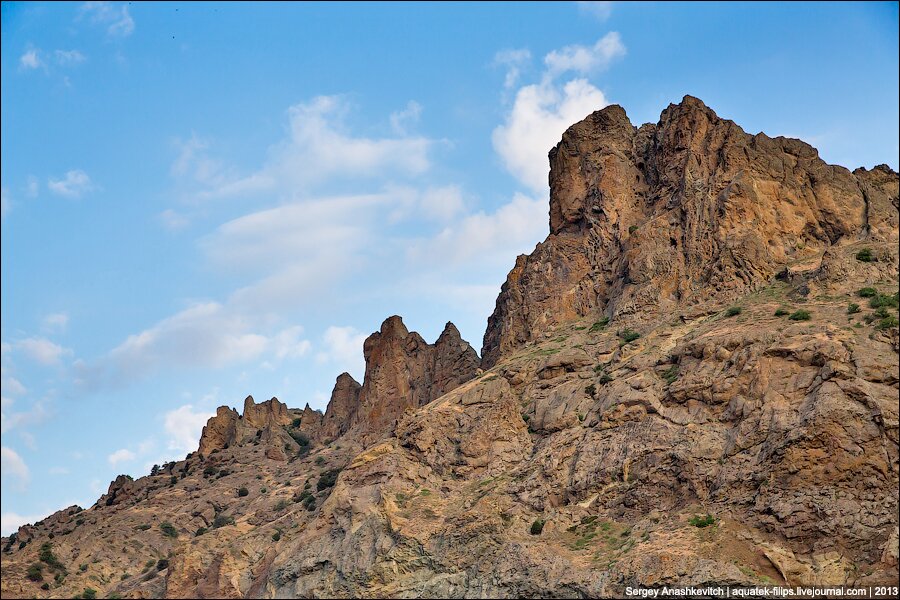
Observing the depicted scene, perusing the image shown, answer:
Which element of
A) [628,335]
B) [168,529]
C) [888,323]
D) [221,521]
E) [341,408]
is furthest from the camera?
[341,408]

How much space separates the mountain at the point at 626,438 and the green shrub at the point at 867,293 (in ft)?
0.54

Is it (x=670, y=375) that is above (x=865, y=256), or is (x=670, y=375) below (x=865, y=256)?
below

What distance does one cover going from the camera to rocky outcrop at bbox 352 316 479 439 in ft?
326

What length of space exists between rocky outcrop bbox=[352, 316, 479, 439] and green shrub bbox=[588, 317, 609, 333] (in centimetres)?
2025

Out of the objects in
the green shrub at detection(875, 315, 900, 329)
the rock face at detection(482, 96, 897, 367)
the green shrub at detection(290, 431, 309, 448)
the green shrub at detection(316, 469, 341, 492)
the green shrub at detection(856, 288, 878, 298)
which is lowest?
the green shrub at detection(316, 469, 341, 492)

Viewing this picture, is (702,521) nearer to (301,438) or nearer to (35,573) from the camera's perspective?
(35,573)

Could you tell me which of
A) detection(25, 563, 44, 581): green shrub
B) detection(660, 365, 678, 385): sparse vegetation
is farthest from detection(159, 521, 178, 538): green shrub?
detection(660, 365, 678, 385): sparse vegetation

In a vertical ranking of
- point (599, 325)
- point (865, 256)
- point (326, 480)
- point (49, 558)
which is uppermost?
point (865, 256)

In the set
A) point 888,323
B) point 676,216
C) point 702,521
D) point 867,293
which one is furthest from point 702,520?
point 676,216

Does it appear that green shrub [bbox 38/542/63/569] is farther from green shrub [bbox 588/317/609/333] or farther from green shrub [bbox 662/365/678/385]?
green shrub [bbox 662/365/678/385]

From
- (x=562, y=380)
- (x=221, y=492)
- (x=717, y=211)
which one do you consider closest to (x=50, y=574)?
(x=221, y=492)

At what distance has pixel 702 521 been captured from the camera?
185 ft

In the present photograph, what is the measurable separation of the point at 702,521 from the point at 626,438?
339 inches

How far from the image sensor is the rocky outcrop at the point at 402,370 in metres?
99.3
